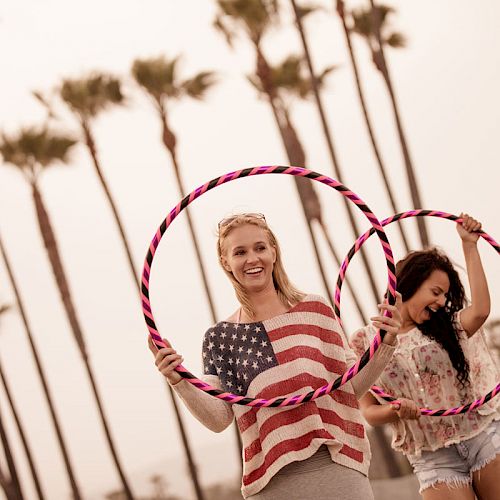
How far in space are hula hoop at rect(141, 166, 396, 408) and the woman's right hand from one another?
8cm

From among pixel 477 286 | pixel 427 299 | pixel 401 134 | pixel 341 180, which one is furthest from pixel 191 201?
pixel 341 180

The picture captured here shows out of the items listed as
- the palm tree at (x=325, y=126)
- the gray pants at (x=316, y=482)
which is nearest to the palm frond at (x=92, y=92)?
the palm tree at (x=325, y=126)

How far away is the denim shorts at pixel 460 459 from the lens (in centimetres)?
501

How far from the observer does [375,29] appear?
19.6 m

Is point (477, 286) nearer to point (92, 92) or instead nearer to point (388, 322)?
point (388, 322)

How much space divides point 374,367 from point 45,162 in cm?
1930

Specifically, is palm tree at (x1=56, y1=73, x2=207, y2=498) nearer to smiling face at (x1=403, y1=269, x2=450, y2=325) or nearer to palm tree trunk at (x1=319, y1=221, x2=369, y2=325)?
palm tree trunk at (x1=319, y1=221, x2=369, y2=325)

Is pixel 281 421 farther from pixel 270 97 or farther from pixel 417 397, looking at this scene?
pixel 270 97

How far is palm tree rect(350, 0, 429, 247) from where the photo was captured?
19.3m

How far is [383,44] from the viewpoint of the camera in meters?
20.8

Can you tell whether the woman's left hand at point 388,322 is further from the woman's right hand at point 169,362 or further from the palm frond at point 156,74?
the palm frond at point 156,74

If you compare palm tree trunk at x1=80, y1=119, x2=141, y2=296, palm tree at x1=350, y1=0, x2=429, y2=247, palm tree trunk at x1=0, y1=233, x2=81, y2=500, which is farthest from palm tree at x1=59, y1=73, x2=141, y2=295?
palm tree at x1=350, y1=0, x2=429, y2=247

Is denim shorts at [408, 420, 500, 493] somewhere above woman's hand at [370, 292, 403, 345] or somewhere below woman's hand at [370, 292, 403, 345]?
below

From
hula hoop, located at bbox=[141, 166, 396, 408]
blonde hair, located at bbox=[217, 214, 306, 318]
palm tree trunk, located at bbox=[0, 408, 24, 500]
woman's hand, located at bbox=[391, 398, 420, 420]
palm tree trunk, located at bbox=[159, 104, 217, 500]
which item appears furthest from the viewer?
palm tree trunk, located at bbox=[159, 104, 217, 500]
